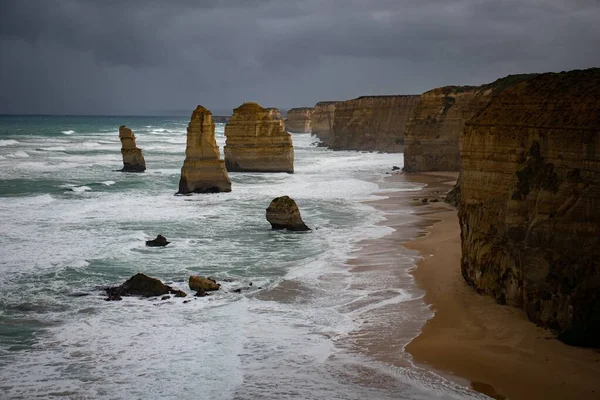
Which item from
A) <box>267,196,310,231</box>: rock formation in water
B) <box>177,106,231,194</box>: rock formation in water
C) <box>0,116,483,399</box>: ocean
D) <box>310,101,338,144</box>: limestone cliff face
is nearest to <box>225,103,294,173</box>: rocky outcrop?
<box>177,106,231,194</box>: rock formation in water

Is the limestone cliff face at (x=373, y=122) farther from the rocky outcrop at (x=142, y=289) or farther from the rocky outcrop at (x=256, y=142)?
the rocky outcrop at (x=142, y=289)

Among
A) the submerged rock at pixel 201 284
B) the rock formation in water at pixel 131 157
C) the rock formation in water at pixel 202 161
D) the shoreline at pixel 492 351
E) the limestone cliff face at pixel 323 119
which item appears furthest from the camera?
the limestone cliff face at pixel 323 119

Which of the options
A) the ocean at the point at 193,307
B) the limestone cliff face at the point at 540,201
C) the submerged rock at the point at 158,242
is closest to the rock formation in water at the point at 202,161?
the ocean at the point at 193,307

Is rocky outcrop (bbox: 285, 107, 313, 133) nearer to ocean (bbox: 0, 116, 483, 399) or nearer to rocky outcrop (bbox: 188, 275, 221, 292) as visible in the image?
ocean (bbox: 0, 116, 483, 399)

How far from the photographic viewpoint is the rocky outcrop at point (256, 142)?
50.5 meters

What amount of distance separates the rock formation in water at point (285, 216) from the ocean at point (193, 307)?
69 centimetres

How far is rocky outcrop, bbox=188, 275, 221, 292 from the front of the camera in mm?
18312

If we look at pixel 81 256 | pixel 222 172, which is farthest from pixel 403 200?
pixel 81 256

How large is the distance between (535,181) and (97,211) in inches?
935

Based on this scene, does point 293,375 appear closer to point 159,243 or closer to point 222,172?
point 159,243

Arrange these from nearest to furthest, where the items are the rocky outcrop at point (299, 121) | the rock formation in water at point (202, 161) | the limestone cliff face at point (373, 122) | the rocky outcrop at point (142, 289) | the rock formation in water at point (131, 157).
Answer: the rocky outcrop at point (142, 289)
the rock formation in water at point (202, 161)
the rock formation in water at point (131, 157)
the limestone cliff face at point (373, 122)
the rocky outcrop at point (299, 121)

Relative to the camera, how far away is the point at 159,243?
2461cm

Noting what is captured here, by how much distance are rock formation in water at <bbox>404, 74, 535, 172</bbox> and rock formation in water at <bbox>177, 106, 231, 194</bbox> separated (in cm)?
1829

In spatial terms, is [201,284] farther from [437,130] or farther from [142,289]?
[437,130]
